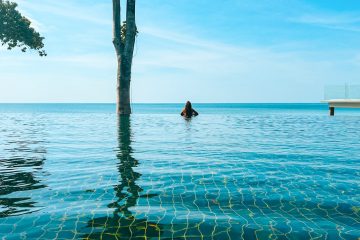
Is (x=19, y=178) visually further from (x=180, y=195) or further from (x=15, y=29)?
(x=15, y=29)

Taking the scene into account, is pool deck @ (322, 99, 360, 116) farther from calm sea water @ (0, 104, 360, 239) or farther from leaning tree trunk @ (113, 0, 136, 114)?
calm sea water @ (0, 104, 360, 239)

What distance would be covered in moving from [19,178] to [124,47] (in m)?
32.8

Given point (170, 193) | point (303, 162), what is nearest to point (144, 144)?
point (303, 162)

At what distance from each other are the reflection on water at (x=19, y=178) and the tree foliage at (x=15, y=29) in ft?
79.6

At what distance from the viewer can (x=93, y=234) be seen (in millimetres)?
5340

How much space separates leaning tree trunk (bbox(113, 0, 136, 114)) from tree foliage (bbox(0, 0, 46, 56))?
874cm

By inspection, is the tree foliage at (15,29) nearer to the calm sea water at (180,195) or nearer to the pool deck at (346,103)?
the calm sea water at (180,195)

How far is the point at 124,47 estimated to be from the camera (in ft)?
131

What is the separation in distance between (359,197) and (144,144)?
10.7 m

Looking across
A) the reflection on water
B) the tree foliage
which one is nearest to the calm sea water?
the reflection on water

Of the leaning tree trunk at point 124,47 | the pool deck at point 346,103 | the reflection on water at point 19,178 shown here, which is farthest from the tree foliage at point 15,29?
the pool deck at point 346,103

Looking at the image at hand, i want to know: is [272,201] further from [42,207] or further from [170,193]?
[42,207]

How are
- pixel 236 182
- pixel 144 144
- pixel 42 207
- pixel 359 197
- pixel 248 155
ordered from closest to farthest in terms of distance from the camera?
pixel 42 207 → pixel 359 197 → pixel 236 182 → pixel 248 155 → pixel 144 144

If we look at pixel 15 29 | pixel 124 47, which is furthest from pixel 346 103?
pixel 15 29
